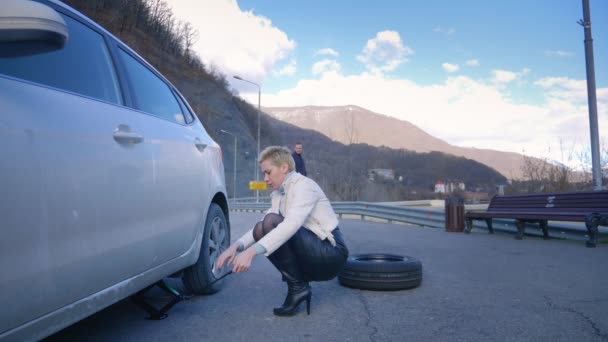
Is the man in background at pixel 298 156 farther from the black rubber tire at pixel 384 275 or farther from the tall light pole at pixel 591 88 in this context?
the black rubber tire at pixel 384 275

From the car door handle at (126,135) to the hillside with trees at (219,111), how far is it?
3550cm

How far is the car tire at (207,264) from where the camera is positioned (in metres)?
3.86

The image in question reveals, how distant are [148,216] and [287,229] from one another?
0.86 meters

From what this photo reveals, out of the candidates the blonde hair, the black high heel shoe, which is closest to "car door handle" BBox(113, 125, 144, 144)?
the blonde hair

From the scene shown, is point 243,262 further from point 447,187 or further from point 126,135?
point 447,187

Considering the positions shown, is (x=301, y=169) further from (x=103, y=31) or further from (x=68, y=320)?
(x=68, y=320)

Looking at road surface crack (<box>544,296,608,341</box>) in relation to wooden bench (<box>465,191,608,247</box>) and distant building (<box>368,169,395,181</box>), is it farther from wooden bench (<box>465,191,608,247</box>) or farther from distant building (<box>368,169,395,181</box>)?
distant building (<box>368,169,395,181</box>)

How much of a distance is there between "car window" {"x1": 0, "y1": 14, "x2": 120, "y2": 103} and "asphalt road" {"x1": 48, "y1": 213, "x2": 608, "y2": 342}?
1.49 metres

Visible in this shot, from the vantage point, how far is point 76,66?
7.91ft

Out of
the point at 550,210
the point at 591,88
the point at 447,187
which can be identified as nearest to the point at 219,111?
the point at 447,187

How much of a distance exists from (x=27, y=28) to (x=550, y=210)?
27.6 feet

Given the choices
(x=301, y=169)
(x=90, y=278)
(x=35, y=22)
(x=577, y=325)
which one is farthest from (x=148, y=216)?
(x=301, y=169)

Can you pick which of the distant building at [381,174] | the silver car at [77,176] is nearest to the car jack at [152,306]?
the silver car at [77,176]

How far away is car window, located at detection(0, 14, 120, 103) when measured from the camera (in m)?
2.00
